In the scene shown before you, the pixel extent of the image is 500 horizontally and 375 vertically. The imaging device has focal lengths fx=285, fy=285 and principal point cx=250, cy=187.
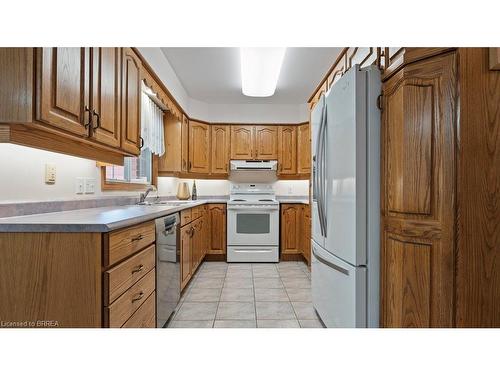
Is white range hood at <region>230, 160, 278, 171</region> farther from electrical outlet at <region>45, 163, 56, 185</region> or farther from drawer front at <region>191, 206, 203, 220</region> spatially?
electrical outlet at <region>45, 163, 56, 185</region>

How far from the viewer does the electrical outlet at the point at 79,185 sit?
1.95 meters

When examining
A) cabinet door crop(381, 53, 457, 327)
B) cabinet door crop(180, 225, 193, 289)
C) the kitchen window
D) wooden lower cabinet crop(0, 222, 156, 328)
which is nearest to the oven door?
cabinet door crop(180, 225, 193, 289)

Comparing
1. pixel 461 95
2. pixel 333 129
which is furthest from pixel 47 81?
pixel 461 95

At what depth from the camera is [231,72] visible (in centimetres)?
356

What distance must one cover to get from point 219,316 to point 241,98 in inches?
130

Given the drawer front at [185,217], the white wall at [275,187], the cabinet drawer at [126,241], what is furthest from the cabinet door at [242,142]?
the cabinet drawer at [126,241]

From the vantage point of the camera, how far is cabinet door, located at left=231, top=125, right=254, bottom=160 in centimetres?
465

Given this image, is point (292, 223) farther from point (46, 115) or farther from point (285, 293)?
point (46, 115)

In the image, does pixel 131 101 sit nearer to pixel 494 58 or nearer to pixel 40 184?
pixel 40 184

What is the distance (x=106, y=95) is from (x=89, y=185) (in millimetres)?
699

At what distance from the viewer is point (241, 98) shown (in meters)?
4.55

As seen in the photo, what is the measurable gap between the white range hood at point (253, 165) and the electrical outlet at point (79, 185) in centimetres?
272

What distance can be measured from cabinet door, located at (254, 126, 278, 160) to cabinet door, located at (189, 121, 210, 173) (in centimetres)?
81

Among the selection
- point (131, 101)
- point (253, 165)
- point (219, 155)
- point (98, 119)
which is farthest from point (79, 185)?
point (253, 165)
